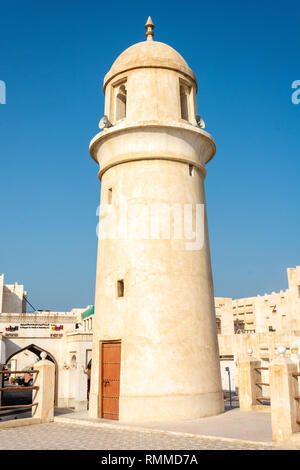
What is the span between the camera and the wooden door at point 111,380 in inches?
520

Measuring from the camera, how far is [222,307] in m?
53.2

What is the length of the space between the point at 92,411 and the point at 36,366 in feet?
7.33

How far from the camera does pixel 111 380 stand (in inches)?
531

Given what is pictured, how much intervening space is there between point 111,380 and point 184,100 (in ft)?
34.1

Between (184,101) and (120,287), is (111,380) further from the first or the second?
(184,101)

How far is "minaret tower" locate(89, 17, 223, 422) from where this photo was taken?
42.3 feet

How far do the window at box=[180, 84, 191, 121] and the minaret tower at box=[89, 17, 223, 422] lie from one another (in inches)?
19.7

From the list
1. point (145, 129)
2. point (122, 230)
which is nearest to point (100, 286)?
point (122, 230)

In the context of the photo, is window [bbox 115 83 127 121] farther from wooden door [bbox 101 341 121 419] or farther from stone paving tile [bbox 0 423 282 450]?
stone paving tile [bbox 0 423 282 450]

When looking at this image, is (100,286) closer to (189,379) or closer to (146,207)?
(146,207)

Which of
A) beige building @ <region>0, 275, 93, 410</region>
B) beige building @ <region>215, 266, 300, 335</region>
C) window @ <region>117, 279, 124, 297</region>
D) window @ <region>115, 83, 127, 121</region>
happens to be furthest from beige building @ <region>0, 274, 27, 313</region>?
window @ <region>117, 279, 124, 297</region>

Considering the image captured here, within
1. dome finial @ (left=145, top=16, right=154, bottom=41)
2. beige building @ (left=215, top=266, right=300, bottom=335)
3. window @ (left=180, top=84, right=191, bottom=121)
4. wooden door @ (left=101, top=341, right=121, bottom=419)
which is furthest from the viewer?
beige building @ (left=215, top=266, right=300, bottom=335)

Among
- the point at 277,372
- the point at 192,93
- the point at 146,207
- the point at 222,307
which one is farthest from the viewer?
the point at 222,307
